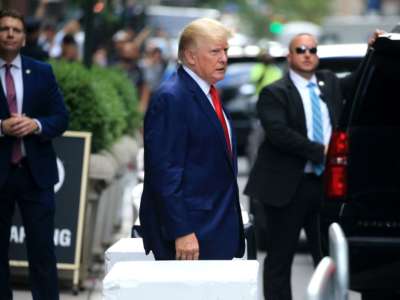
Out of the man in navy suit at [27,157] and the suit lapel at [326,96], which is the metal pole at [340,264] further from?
the suit lapel at [326,96]

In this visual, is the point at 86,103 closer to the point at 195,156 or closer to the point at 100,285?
the point at 100,285

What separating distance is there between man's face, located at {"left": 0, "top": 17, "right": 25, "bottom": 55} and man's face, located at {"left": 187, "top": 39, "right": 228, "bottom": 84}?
214 cm

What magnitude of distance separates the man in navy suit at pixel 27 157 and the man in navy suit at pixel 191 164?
77.0 inches

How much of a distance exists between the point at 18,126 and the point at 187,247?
7.69 ft

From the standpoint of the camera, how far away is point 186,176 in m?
7.00

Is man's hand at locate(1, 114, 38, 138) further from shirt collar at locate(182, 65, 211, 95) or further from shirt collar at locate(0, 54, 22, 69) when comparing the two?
shirt collar at locate(182, 65, 211, 95)

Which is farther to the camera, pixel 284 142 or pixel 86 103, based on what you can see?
pixel 86 103

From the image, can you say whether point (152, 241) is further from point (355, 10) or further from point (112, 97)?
point (355, 10)

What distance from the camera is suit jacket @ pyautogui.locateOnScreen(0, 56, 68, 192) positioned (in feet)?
29.3

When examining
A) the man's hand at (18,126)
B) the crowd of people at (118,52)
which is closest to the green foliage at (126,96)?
the crowd of people at (118,52)

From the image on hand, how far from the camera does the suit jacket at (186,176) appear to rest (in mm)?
6895

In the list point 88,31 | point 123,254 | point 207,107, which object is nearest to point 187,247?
point 123,254

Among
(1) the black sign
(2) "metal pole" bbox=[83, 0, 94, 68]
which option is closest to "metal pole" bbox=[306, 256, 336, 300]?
(1) the black sign

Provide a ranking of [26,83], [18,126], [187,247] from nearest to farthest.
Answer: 1. [187,247]
2. [18,126]
3. [26,83]
